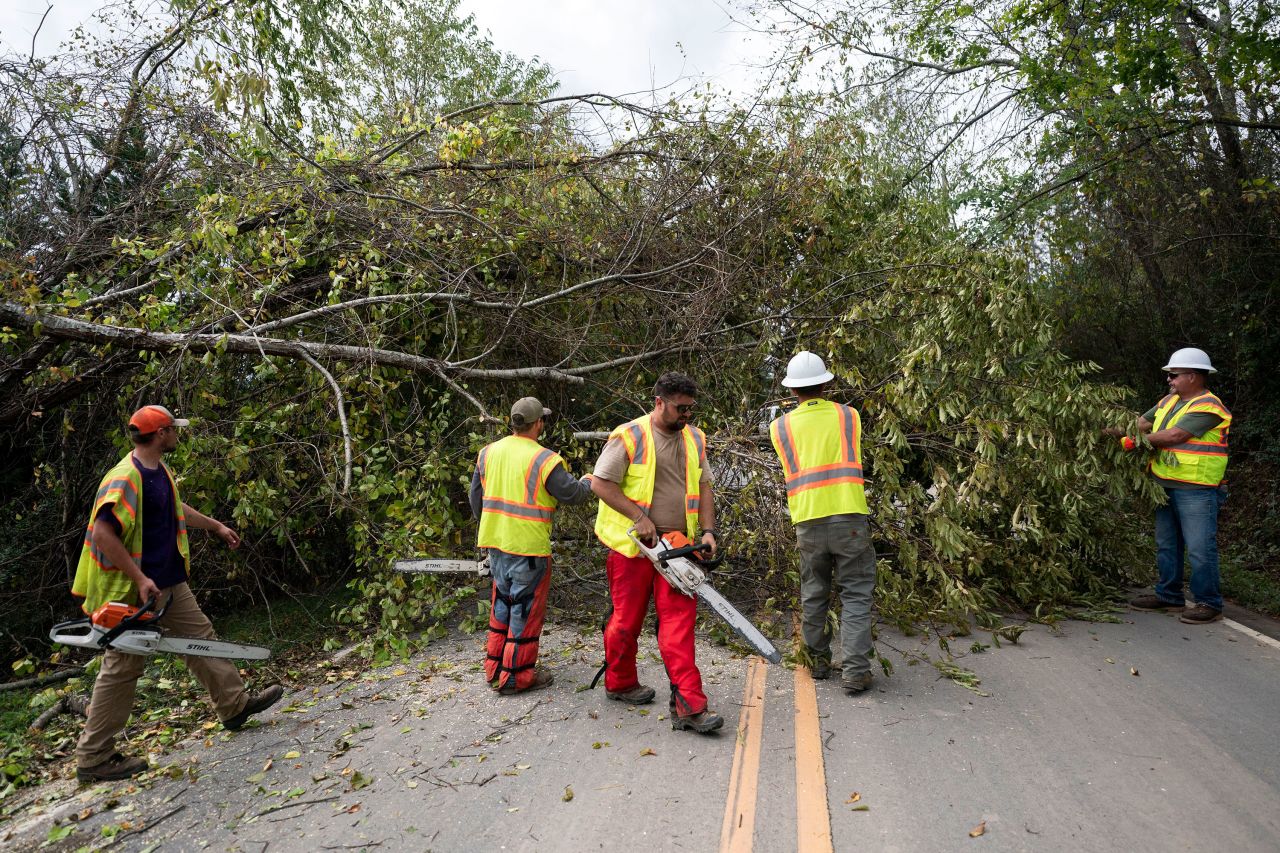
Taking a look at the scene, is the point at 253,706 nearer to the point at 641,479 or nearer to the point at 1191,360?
the point at 641,479

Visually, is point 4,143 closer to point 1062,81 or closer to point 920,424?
point 920,424

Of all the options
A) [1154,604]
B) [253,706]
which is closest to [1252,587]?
[1154,604]

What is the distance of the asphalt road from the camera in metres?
3.25

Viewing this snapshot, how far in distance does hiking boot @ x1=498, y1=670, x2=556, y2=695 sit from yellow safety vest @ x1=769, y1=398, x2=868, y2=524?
5.84ft

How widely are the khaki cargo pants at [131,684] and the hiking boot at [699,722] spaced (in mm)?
2399

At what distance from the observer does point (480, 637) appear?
625 cm

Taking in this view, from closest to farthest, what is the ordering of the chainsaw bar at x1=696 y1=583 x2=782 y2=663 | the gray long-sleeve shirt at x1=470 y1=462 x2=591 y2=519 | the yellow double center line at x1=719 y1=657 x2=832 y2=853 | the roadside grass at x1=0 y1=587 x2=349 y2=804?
the yellow double center line at x1=719 y1=657 x2=832 y2=853 < the chainsaw bar at x1=696 y1=583 x2=782 y2=663 < the roadside grass at x1=0 y1=587 x2=349 y2=804 < the gray long-sleeve shirt at x1=470 y1=462 x2=591 y2=519

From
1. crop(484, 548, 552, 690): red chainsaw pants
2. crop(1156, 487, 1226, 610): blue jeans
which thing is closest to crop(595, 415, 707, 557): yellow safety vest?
crop(484, 548, 552, 690): red chainsaw pants

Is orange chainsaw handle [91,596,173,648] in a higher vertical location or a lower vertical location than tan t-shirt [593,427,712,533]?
lower

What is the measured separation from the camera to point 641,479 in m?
4.50

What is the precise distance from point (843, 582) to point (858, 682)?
556 millimetres

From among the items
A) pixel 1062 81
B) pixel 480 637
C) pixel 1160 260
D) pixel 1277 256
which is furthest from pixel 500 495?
pixel 1160 260

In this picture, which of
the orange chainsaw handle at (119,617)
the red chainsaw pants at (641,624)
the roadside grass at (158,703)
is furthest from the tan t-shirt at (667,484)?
the roadside grass at (158,703)

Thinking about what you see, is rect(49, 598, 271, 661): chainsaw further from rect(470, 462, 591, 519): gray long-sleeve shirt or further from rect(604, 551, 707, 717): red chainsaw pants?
rect(604, 551, 707, 717): red chainsaw pants
